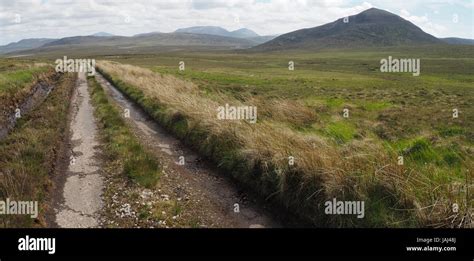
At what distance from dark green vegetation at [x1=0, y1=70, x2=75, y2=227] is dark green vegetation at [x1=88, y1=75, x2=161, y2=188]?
1890 mm

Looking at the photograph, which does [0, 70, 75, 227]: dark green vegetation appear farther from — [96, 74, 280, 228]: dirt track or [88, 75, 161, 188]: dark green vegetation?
[96, 74, 280, 228]: dirt track

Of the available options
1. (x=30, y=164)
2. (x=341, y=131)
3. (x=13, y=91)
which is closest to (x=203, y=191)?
(x=30, y=164)

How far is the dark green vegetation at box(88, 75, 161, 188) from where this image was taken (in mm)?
11250

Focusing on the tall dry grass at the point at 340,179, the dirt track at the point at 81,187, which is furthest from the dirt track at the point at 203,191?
the dirt track at the point at 81,187

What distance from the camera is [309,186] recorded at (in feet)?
29.8

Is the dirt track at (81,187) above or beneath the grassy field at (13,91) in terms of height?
beneath

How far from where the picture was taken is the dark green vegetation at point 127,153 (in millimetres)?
11250

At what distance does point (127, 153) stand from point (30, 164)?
9.80ft

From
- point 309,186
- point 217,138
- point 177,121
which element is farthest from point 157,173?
point 177,121

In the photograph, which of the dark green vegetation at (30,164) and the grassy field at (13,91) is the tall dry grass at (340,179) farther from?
the grassy field at (13,91)

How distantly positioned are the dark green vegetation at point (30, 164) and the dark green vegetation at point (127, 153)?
189 cm

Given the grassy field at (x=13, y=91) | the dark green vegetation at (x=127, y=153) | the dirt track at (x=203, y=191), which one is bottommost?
the dirt track at (x=203, y=191)
